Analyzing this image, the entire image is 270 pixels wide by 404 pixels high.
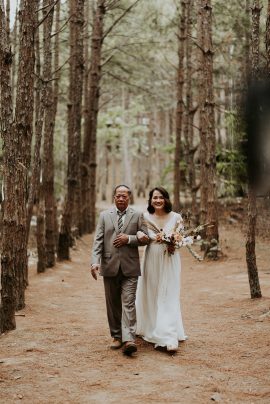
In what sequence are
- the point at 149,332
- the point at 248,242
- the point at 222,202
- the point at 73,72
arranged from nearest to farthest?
1. the point at 149,332
2. the point at 248,242
3. the point at 73,72
4. the point at 222,202

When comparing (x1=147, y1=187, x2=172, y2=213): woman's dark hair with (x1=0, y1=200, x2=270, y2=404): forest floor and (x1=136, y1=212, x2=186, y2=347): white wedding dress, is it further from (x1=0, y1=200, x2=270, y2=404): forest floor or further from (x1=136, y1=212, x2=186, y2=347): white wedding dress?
(x1=0, y1=200, x2=270, y2=404): forest floor

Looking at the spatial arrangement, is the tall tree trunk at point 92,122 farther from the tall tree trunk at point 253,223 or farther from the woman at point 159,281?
the woman at point 159,281

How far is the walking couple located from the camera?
673 cm

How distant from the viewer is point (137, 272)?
6828 millimetres

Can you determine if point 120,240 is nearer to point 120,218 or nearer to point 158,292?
point 120,218

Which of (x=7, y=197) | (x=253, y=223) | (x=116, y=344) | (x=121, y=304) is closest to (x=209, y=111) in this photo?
(x=253, y=223)

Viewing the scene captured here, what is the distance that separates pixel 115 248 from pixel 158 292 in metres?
0.86

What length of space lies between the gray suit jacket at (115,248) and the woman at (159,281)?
31cm

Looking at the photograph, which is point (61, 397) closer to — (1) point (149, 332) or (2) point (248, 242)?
(1) point (149, 332)

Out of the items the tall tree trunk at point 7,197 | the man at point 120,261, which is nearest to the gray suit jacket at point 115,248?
the man at point 120,261

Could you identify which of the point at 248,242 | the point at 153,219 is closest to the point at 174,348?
the point at 153,219

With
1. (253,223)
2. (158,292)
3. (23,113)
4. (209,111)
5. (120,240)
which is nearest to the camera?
(120,240)

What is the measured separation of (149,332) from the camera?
7082 millimetres

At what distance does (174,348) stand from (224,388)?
1.25m
